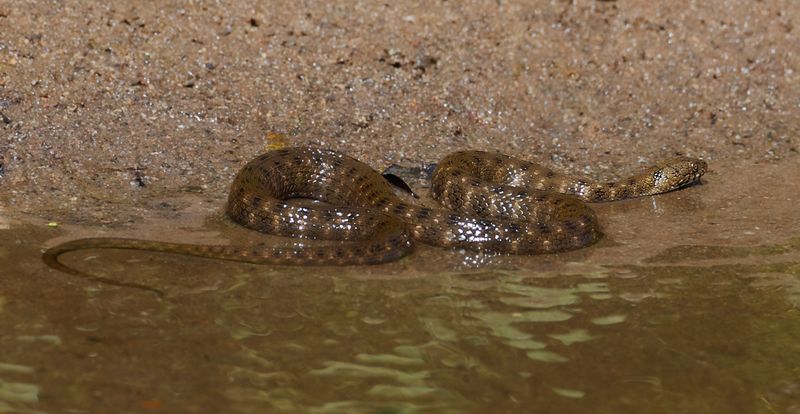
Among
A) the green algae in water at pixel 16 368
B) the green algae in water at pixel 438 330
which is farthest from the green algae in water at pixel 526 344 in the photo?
the green algae in water at pixel 16 368

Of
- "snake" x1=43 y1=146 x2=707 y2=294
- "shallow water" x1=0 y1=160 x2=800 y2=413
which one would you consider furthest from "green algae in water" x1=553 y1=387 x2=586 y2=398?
"snake" x1=43 y1=146 x2=707 y2=294

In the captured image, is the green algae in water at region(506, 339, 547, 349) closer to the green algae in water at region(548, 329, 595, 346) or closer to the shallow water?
the shallow water

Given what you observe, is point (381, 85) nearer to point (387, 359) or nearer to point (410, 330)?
point (410, 330)

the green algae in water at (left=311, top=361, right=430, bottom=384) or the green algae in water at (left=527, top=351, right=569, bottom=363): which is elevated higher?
the green algae in water at (left=527, top=351, right=569, bottom=363)

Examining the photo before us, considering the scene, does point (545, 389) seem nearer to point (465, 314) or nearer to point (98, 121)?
point (465, 314)

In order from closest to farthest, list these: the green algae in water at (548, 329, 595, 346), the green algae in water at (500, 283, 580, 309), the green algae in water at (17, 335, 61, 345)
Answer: the green algae in water at (17, 335, 61, 345) < the green algae in water at (548, 329, 595, 346) < the green algae in water at (500, 283, 580, 309)

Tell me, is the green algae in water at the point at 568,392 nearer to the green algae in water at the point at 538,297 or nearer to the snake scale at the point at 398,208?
the green algae in water at the point at 538,297

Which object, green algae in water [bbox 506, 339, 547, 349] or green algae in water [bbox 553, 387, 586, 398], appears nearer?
green algae in water [bbox 553, 387, 586, 398]

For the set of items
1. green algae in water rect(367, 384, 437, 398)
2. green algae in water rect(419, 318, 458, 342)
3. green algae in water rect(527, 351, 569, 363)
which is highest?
green algae in water rect(419, 318, 458, 342)
